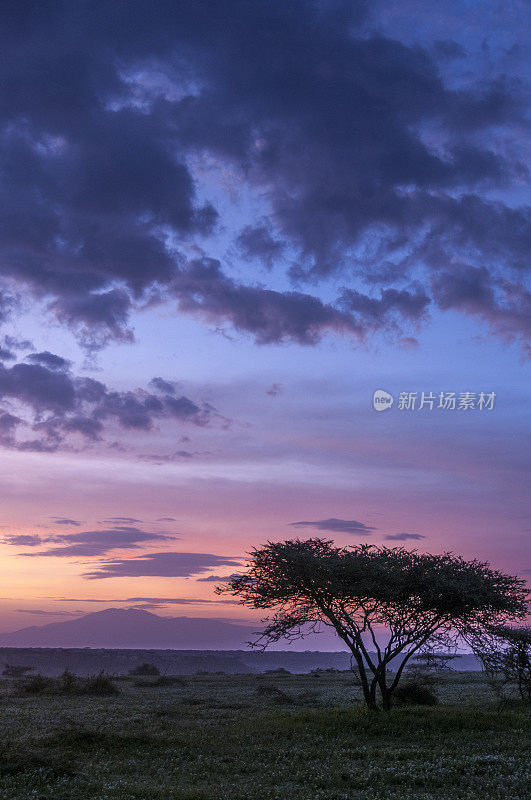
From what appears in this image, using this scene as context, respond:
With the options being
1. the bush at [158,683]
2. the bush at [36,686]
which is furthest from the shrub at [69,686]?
the bush at [158,683]

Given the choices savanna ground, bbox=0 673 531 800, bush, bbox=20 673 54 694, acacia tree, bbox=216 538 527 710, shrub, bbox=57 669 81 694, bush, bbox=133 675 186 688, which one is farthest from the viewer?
bush, bbox=133 675 186 688

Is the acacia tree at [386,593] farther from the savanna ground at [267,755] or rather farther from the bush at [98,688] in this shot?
the bush at [98,688]

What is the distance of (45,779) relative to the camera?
798 inches

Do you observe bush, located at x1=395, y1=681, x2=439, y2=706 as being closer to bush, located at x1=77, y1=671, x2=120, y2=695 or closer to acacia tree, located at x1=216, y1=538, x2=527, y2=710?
acacia tree, located at x1=216, y1=538, x2=527, y2=710

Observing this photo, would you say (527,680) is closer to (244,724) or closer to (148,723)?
(244,724)

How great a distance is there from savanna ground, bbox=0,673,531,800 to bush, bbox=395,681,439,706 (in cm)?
617

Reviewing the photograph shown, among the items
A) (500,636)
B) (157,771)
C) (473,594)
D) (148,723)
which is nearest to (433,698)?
(500,636)

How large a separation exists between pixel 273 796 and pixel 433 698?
2738 centimetres

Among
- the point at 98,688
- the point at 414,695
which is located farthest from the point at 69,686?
the point at 414,695

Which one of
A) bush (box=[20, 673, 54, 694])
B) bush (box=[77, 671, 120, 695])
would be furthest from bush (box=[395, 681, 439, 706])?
bush (box=[20, 673, 54, 694])

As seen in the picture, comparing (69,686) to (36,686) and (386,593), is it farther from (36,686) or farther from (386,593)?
(386,593)

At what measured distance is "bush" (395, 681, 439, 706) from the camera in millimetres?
41438

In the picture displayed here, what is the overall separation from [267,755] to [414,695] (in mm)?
21205

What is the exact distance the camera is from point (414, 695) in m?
42.2
